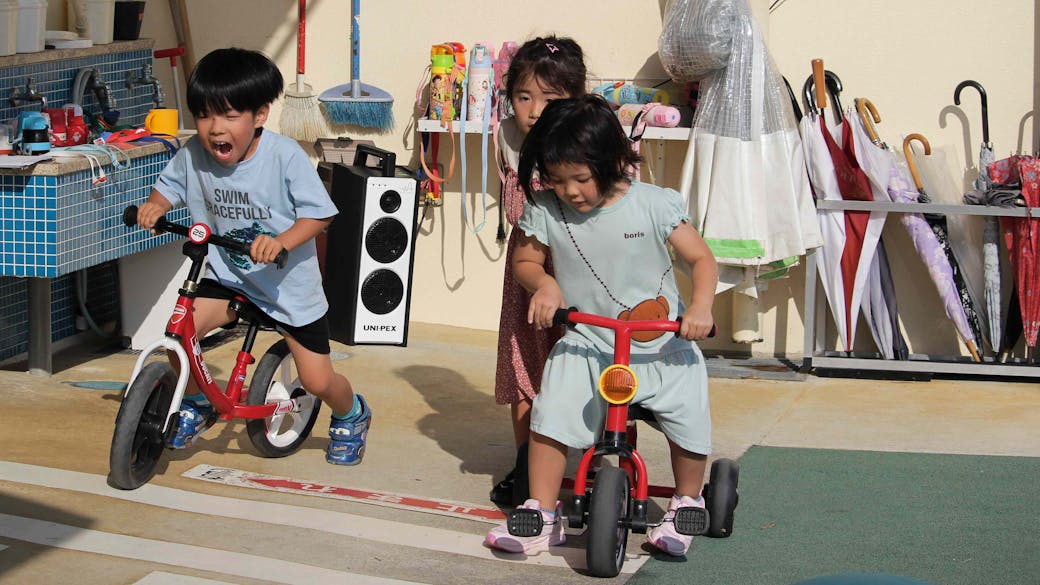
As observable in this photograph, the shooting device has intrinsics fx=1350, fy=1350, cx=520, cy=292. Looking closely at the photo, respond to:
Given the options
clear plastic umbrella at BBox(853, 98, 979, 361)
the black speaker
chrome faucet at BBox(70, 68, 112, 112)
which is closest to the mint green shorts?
the black speaker

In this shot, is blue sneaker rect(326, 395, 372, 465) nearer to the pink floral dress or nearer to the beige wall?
the pink floral dress

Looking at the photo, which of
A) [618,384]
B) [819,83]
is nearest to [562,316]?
[618,384]

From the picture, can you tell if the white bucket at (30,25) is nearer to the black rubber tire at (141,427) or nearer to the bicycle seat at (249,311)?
the bicycle seat at (249,311)

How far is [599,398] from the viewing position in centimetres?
365

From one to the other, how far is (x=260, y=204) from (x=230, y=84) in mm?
368

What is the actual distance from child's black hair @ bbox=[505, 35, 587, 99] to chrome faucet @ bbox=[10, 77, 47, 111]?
7.68ft

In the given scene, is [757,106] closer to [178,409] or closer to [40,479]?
[178,409]

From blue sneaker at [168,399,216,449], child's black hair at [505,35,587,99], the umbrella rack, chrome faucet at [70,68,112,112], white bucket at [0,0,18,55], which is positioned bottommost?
blue sneaker at [168,399,216,449]

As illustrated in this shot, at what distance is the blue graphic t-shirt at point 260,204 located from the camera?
4.03m

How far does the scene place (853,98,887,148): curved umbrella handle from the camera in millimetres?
5820

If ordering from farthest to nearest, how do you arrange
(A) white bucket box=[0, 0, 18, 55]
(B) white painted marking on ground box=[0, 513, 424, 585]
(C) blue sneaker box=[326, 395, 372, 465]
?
(A) white bucket box=[0, 0, 18, 55] → (C) blue sneaker box=[326, 395, 372, 465] → (B) white painted marking on ground box=[0, 513, 424, 585]

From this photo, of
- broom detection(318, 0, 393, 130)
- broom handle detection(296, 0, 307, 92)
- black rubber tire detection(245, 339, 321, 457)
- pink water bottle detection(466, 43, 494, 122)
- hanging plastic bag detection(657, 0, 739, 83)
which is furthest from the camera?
broom handle detection(296, 0, 307, 92)

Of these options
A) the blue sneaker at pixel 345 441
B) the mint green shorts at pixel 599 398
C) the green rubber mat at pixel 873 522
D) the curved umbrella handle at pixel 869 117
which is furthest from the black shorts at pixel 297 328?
the curved umbrella handle at pixel 869 117

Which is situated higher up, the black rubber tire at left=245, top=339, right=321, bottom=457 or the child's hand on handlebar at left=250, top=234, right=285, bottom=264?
the child's hand on handlebar at left=250, top=234, right=285, bottom=264
